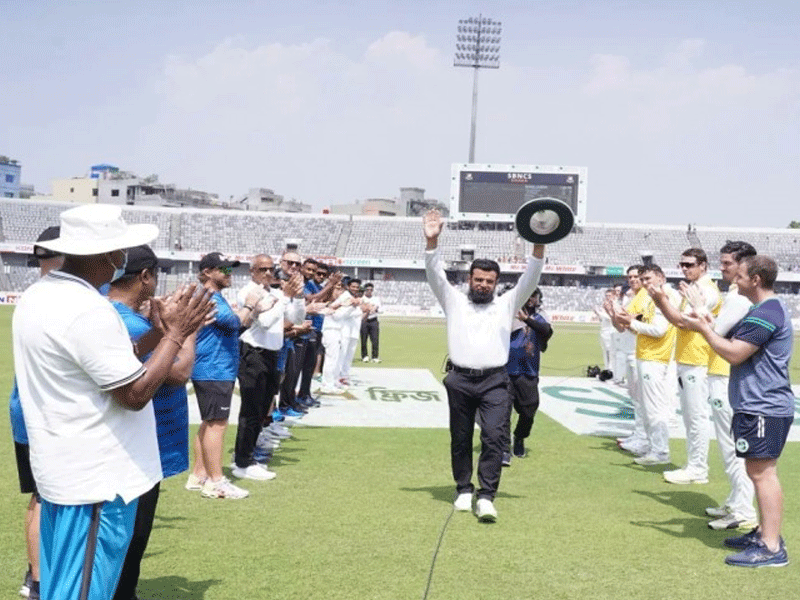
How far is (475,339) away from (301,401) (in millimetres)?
5854

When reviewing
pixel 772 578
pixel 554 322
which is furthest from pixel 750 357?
pixel 554 322

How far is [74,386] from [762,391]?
430 centimetres

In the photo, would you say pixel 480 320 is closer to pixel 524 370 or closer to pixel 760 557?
pixel 524 370

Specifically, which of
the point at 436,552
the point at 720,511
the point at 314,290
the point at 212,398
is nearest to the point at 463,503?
the point at 436,552

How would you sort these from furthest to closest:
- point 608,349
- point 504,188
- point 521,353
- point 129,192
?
point 129,192 → point 504,188 → point 608,349 → point 521,353

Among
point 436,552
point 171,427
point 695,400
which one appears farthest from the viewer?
point 695,400

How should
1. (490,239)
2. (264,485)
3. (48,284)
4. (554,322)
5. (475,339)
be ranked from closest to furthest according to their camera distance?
(48,284) < (475,339) < (264,485) < (554,322) < (490,239)

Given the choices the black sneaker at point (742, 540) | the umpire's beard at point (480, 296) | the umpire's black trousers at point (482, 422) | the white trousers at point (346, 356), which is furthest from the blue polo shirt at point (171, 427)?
the white trousers at point (346, 356)

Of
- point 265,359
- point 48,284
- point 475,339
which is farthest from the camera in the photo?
point 265,359

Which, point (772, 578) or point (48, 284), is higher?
point (48, 284)

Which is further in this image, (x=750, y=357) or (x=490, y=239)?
(x=490, y=239)

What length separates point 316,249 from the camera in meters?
60.0

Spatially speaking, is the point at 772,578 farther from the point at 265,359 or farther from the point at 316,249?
the point at 316,249

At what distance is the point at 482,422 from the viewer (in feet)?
22.2
